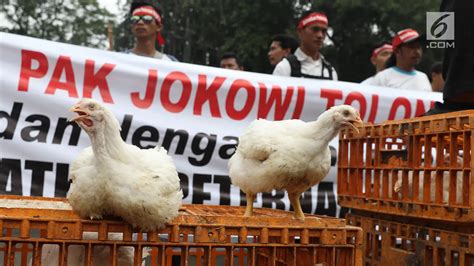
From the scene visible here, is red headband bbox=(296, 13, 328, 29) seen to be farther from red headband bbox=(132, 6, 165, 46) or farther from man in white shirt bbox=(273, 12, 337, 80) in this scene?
red headband bbox=(132, 6, 165, 46)

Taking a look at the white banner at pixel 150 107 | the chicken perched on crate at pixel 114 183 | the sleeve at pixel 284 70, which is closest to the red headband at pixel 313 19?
the sleeve at pixel 284 70

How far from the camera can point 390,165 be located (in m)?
3.84

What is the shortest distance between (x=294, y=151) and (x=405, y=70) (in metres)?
4.31

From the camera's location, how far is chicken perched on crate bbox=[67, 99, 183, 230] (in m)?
2.67

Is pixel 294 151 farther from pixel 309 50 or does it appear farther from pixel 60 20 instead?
pixel 60 20

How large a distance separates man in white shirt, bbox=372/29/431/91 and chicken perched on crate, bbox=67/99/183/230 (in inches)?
185

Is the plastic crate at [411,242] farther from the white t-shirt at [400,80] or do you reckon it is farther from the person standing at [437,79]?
the person standing at [437,79]

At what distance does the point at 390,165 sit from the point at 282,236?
49.6 inches

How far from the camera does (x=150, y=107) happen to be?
5785mm

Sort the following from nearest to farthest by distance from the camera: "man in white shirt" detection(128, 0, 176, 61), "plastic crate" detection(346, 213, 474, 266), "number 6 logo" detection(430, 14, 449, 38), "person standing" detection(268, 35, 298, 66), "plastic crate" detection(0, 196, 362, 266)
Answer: "plastic crate" detection(0, 196, 362, 266) < "plastic crate" detection(346, 213, 474, 266) < "number 6 logo" detection(430, 14, 449, 38) < "man in white shirt" detection(128, 0, 176, 61) < "person standing" detection(268, 35, 298, 66)

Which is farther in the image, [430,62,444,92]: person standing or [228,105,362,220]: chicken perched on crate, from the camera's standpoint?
[430,62,444,92]: person standing

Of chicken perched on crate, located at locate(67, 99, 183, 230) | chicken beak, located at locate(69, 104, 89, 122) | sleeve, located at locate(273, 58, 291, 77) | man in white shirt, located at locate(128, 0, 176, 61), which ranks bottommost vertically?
chicken perched on crate, located at locate(67, 99, 183, 230)

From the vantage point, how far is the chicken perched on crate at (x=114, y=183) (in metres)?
2.67

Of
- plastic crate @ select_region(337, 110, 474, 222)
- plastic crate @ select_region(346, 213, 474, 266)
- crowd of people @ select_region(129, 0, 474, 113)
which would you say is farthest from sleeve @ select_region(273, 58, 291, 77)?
plastic crate @ select_region(346, 213, 474, 266)
